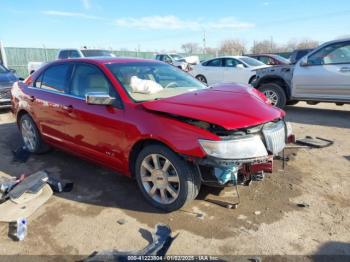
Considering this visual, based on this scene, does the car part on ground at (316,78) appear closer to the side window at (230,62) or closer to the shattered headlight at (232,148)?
the side window at (230,62)

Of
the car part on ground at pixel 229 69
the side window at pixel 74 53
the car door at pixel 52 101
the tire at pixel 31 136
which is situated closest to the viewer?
the car door at pixel 52 101

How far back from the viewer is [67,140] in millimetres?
4645

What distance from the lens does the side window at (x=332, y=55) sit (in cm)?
755

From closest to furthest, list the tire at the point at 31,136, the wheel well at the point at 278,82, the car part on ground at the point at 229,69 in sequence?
1. the tire at the point at 31,136
2. the wheel well at the point at 278,82
3. the car part on ground at the point at 229,69

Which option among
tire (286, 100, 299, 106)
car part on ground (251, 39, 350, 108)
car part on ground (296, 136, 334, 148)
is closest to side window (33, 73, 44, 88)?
car part on ground (296, 136, 334, 148)

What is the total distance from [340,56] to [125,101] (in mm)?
6075

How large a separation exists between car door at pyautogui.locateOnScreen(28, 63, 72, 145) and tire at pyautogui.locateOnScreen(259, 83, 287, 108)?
18.7ft

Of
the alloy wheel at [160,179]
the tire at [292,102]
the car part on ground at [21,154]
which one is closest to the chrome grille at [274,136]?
the alloy wheel at [160,179]

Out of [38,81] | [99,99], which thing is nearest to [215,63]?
[38,81]

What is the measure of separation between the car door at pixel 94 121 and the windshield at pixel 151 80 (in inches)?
8.2

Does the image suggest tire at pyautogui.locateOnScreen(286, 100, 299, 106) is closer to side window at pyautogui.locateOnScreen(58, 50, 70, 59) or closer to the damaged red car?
the damaged red car

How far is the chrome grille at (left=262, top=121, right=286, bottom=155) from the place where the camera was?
11.0ft

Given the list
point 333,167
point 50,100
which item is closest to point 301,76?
point 333,167

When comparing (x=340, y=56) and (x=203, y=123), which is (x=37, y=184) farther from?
(x=340, y=56)
